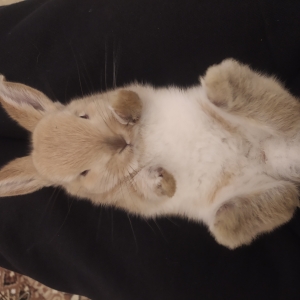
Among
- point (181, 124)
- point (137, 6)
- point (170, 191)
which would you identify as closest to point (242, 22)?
point (137, 6)

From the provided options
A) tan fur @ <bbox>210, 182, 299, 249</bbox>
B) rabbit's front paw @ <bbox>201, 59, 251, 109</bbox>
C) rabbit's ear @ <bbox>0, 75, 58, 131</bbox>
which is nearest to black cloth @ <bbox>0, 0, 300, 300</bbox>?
rabbit's ear @ <bbox>0, 75, 58, 131</bbox>

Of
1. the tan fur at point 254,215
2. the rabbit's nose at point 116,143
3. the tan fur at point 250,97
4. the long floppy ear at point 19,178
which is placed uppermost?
the tan fur at point 250,97

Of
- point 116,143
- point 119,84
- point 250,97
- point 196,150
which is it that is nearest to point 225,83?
point 250,97

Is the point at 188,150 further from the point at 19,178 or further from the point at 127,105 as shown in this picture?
the point at 19,178

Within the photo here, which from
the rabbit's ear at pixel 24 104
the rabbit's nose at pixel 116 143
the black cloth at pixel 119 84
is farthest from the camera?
the black cloth at pixel 119 84

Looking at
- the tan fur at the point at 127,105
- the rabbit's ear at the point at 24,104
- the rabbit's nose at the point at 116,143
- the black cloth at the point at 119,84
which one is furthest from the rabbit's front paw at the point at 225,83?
the rabbit's ear at the point at 24,104

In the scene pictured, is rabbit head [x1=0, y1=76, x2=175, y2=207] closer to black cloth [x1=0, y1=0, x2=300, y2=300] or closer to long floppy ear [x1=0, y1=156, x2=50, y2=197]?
long floppy ear [x1=0, y1=156, x2=50, y2=197]

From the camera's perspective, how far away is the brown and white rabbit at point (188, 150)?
117 centimetres

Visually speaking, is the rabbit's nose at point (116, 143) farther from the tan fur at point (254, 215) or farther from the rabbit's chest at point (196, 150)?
the tan fur at point (254, 215)

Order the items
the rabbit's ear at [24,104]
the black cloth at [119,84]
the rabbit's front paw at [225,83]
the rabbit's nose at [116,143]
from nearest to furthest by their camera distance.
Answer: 1. the rabbit's front paw at [225,83]
2. the rabbit's nose at [116,143]
3. the rabbit's ear at [24,104]
4. the black cloth at [119,84]

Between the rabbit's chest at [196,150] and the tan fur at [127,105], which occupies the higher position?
the tan fur at [127,105]

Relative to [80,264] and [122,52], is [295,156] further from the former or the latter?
[80,264]

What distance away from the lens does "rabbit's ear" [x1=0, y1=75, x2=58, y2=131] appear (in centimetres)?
138

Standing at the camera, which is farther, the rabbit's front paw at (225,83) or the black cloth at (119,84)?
the black cloth at (119,84)
